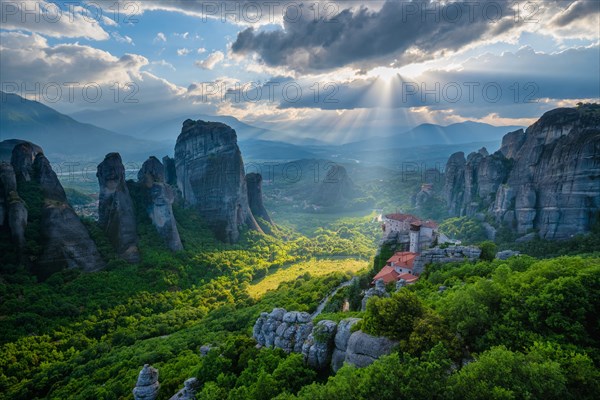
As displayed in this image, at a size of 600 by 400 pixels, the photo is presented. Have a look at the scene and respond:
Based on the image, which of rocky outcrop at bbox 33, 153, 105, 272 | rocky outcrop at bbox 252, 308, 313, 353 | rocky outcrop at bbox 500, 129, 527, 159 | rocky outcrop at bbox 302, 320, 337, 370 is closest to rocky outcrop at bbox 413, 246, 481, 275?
rocky outcrop at bbox 252, 308, 313, 353

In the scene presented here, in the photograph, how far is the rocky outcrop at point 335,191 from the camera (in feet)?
551

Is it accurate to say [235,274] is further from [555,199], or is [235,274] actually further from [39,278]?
[555,199]

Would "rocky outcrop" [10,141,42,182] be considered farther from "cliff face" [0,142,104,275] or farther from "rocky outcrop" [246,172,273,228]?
"rocky outcrop" [246,172,273,228]

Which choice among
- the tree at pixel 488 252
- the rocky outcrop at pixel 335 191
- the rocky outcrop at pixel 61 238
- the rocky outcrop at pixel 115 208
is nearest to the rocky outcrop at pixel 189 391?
the tree at pixel 488 252

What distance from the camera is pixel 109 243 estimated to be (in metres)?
56.8

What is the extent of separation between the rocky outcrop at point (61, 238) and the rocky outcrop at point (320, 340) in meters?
38.8

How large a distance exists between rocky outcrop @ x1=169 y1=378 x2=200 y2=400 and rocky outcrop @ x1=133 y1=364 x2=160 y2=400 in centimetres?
229

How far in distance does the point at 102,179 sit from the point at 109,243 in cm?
1209

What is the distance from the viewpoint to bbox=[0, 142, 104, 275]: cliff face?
4669 centimetres

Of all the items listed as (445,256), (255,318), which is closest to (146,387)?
(255,318)

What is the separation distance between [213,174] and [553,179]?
240 feet

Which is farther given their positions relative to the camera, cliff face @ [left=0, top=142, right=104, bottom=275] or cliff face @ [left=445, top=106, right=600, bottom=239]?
cliff face @ [left=445, top=106, right=600, bottom=239]

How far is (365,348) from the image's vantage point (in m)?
17.4

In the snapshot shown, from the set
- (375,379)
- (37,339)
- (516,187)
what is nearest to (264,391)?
(375,379)
